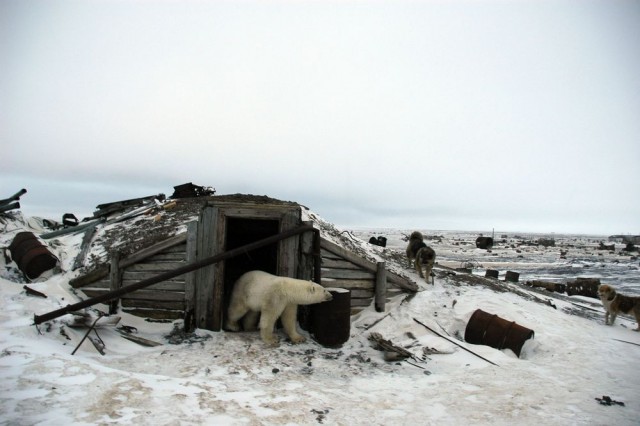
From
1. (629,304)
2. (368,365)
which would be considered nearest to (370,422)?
(368,365)

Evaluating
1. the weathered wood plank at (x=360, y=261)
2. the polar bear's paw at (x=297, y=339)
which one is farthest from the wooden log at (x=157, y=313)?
the weathered wood plank at (x=360, y=261)

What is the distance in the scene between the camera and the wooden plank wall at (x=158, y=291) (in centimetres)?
784

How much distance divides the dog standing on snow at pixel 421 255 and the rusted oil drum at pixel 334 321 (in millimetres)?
4873

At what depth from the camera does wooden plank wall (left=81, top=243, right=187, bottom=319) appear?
784 centimetres

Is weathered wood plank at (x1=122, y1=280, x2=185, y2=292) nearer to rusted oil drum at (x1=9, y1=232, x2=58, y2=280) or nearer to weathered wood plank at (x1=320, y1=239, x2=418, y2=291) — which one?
weathered wood plank at (x1=320, y1=239, x2=418, y2=291)

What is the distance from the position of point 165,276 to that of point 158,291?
1.34m

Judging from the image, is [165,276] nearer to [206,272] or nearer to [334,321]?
[206,272]

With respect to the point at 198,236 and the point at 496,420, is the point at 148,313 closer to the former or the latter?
the point at 198,236

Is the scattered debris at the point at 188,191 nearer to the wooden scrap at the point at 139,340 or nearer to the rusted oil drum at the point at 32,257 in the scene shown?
the rusted oil drum at the point at 32,257

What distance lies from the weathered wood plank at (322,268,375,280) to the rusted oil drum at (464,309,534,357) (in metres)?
2.76

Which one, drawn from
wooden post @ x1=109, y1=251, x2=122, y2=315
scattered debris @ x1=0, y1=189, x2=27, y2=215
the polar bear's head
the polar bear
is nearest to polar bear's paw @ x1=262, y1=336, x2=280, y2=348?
the polar bear

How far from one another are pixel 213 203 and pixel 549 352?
27.6 ft

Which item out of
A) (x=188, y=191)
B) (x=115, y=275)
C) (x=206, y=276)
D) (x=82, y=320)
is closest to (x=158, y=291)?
(x=115, y=275)

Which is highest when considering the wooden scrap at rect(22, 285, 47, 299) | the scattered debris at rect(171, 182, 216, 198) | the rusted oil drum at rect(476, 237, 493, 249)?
the scattered debris at rect(171, 182, 216, 198)
